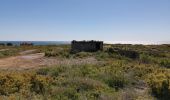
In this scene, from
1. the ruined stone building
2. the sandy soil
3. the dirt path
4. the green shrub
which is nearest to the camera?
the green shrub

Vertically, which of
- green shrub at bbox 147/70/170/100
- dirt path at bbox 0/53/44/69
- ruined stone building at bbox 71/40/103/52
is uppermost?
ruined stone building at bbox 71/40/103/52

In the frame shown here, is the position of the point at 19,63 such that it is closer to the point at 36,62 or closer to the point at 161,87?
the point at 36,62

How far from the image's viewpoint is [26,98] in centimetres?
912

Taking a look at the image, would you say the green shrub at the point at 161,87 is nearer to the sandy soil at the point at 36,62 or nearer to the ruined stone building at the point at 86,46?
the sandy soil at the point at 36,62

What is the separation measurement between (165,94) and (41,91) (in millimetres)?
4682

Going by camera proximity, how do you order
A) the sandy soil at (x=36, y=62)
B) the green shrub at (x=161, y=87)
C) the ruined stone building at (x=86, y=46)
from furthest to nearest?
the ruined stone building at (x=86, y=46) < the sandy soil at (x=36, y=62) < the green shrub at (x=161, y=87)

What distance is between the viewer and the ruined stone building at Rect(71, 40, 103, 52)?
36028 mm

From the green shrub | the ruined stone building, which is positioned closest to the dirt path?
the ruined stone building

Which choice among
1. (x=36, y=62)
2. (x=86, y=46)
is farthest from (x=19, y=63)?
(x=86, y=46)

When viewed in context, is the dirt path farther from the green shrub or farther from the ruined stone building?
the green shrub

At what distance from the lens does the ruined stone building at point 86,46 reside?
36028 millimetres

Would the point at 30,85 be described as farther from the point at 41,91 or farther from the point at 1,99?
the point at 1,99

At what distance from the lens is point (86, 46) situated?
36219 millimetres

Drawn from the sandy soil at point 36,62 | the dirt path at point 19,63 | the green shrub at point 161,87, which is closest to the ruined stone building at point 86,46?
the sandy soil at point 36,62
